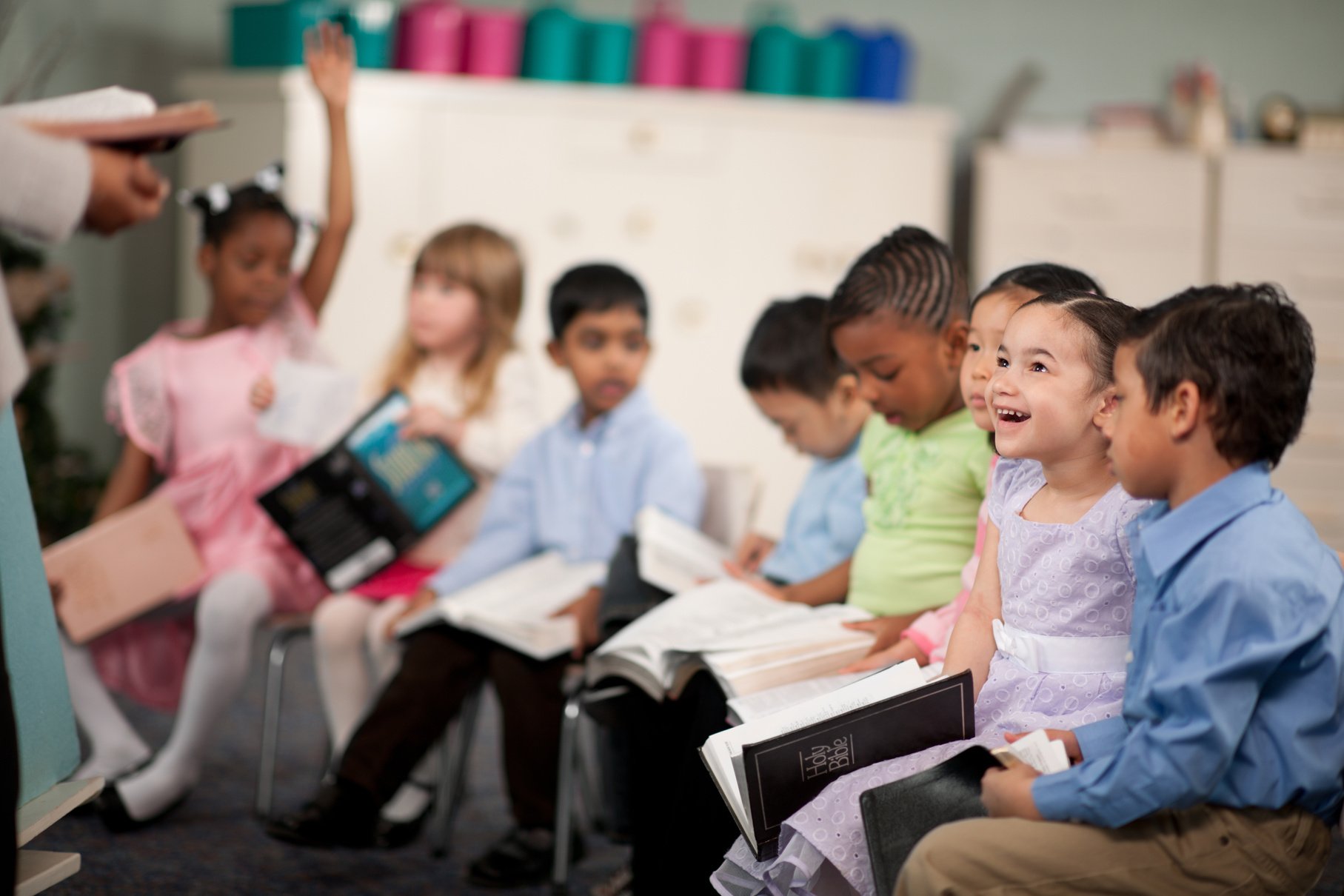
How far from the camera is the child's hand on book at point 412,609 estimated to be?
2188 mm

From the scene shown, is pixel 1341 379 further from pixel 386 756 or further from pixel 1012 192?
pixel 386 756

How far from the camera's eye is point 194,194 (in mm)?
2512

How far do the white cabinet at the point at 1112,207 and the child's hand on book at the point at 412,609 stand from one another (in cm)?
242

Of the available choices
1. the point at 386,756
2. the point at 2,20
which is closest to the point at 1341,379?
the point at 386,756

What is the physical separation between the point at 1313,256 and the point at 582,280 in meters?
2.76

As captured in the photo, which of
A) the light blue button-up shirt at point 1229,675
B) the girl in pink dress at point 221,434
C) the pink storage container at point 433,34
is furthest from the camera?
the pink storage container at point 433,34

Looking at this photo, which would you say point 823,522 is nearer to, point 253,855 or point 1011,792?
point 1011,792

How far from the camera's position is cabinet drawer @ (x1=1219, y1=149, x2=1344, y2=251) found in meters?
4.03

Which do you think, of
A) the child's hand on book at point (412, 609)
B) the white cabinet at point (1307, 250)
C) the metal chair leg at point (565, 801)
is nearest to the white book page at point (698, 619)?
the metal chair leg at point (565, 801)

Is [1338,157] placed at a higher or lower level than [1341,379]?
higher

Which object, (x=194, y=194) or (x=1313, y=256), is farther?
(x=1313, y=256)

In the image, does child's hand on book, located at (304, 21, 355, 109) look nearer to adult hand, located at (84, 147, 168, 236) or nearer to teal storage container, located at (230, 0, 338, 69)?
adult hand, located at (84, 147, 168, 236)

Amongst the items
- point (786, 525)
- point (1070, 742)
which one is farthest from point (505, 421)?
point (1070, 742)

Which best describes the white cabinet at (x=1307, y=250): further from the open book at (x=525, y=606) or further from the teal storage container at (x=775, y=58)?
the open book at (x=525, y=606)
